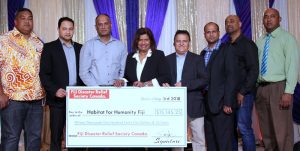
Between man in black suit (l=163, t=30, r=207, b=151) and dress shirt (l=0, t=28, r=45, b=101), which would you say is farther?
man in black suit (l=163, t=30, r=207, b=151)

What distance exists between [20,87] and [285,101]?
2.92 m

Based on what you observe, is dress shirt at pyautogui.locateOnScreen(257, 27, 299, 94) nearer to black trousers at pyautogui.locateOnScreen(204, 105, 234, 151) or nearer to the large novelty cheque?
black trousers at pyautogui.locateOnScreen(204, 105, 234, 151)

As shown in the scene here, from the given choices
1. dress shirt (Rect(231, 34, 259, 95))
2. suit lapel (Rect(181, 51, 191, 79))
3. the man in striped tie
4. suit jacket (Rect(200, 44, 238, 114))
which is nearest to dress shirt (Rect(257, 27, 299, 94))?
the man in striped tie

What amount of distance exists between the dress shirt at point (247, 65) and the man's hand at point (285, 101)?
0.36m

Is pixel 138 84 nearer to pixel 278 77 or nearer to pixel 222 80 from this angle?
pixel 222 80

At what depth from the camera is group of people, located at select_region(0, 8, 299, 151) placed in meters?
4.02

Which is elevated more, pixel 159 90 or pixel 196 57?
pixel 196 57

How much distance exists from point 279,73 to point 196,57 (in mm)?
1088

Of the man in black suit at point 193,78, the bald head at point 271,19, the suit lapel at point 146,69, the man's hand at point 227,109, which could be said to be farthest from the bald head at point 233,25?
the suit lapel at point 146,69

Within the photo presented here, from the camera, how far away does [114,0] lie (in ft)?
20.4

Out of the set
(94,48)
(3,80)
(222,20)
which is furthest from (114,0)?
(3,80)

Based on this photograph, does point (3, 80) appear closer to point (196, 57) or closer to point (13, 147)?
point (13, 147)

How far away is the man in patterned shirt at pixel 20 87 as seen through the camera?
4.00 metres

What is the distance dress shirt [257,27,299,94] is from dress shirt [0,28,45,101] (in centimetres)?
259
